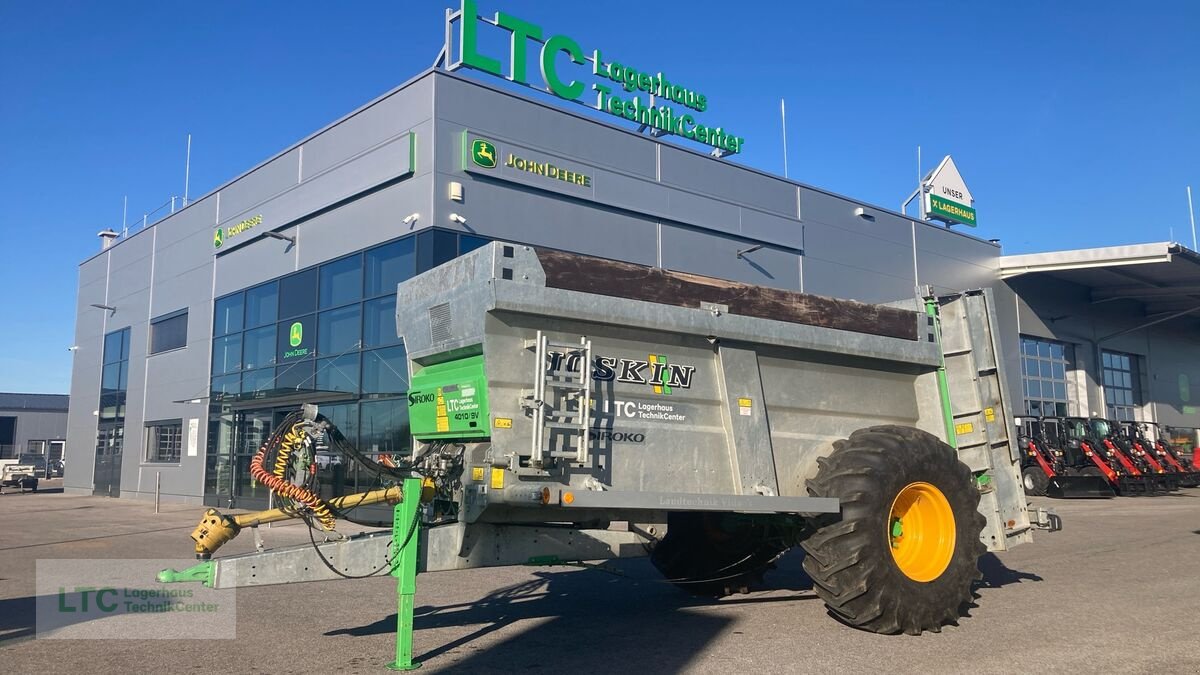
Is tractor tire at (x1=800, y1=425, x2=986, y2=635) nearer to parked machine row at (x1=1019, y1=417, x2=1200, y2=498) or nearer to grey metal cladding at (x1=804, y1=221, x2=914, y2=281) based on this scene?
grey metal cladding at (x1=804, y1=221, x2=914, y2=281)

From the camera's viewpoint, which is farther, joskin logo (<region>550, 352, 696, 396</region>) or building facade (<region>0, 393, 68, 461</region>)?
building facade (<region>0, 393, 68, 461</region>)

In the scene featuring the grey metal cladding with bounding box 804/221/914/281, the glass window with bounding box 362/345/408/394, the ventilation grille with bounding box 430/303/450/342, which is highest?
the grey metal cladding with bounding box 804/221/914/281

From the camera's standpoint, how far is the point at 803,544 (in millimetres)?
7176

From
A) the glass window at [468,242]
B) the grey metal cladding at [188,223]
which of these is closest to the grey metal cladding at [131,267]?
the grey metal cladding at [188,223]

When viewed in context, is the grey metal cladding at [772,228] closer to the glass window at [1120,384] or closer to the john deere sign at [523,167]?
the john deere sign at [523,167]

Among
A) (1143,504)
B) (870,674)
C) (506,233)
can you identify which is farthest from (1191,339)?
(870,674)

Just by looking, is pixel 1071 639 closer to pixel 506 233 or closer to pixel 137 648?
pixel 137 648

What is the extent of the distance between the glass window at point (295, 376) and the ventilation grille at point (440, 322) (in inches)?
569

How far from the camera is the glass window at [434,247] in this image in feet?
57.1

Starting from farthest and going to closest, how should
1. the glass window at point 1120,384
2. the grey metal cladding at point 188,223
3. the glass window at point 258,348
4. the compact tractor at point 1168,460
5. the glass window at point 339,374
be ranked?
the glass window at point 1120,384
the grey metal cladding at point 188,223
the compact tractor at point 1168,460
the glass window at point 258,348
the glass window at point 339,374

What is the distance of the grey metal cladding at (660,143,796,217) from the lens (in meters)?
21.6

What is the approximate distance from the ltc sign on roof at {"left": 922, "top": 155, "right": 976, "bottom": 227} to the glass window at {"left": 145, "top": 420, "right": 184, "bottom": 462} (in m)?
25.0

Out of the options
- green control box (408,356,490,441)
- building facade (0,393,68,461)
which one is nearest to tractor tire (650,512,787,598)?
green control box (408,356,490,441)

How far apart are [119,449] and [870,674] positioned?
98.2 ft
